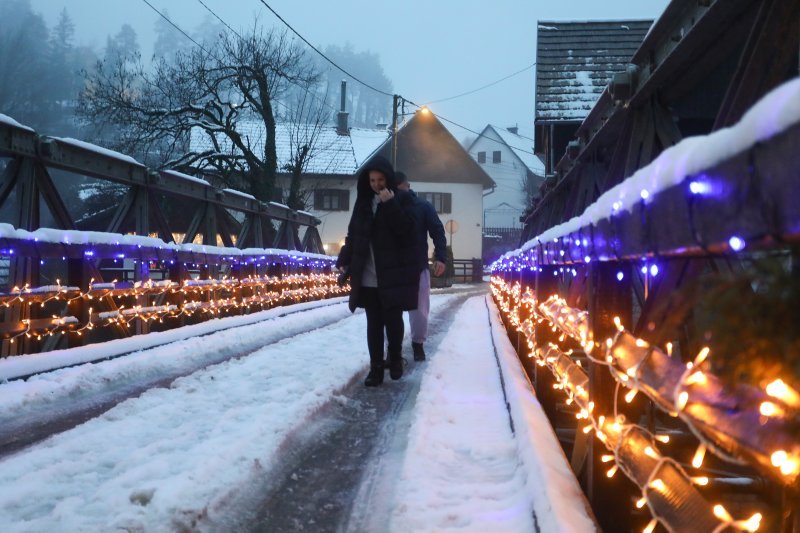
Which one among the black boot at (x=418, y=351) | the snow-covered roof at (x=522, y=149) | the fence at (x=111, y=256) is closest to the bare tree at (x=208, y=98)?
the fence at (x=111, y=256)

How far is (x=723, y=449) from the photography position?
1.10 m

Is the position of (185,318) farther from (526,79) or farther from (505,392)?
(526,79)

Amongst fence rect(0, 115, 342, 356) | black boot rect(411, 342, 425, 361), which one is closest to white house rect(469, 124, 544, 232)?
fence rect(0, 115, 342, 356)

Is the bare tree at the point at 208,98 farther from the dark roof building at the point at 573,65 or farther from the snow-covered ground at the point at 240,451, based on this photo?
the snow-covered ground at the point at 240,451

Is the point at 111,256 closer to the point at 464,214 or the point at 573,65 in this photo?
the point at 573,65

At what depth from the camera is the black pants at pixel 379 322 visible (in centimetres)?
466

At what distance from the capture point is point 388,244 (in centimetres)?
469

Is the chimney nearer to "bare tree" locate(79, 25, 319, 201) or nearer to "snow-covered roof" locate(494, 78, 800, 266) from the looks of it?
"bare tree" locate(79, 25, 319, 201)

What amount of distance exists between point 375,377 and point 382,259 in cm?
85

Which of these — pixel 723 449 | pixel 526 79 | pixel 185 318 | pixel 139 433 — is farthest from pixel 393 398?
pixel 526 79

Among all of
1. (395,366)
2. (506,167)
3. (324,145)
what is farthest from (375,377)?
(506,167)

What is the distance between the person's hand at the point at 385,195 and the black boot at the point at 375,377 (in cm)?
119

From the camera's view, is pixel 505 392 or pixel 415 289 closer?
pixel 505 392

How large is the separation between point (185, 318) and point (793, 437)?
25.6ft
